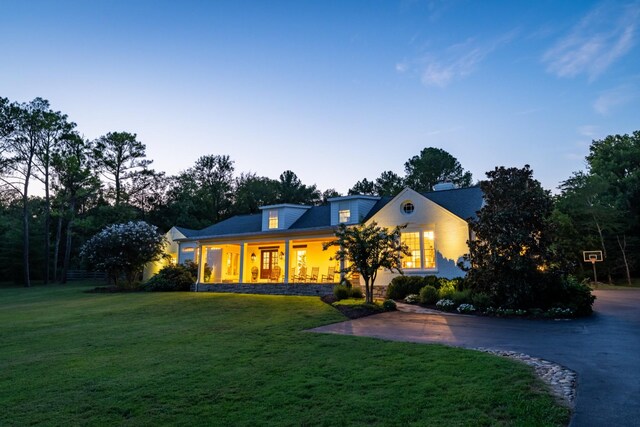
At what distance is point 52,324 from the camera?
40.3 ft

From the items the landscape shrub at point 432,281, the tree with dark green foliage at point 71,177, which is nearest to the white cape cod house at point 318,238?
the landscape shrub at point 432,281

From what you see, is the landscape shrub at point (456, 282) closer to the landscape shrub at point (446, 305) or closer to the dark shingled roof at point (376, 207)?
the landscape shrub at point (446, 305)

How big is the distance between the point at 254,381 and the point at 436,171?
143ft

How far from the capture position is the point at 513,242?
13398 mm

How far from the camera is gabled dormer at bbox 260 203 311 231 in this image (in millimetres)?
24000

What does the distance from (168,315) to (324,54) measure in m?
11.9

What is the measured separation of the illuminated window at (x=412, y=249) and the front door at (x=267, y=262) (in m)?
9.72

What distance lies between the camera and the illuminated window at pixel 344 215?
21.5m

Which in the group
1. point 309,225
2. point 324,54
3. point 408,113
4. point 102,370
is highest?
point 324,54

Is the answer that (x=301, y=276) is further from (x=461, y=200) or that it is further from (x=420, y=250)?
(x=461, y=200)

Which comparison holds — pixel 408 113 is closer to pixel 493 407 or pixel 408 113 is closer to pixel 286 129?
pixel 286 129

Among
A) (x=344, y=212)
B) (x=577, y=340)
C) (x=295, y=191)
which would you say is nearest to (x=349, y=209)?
(x=344, y=212)

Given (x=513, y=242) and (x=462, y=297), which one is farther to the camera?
(x=462, y=297)

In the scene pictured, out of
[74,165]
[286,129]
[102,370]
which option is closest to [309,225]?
[286,129]
